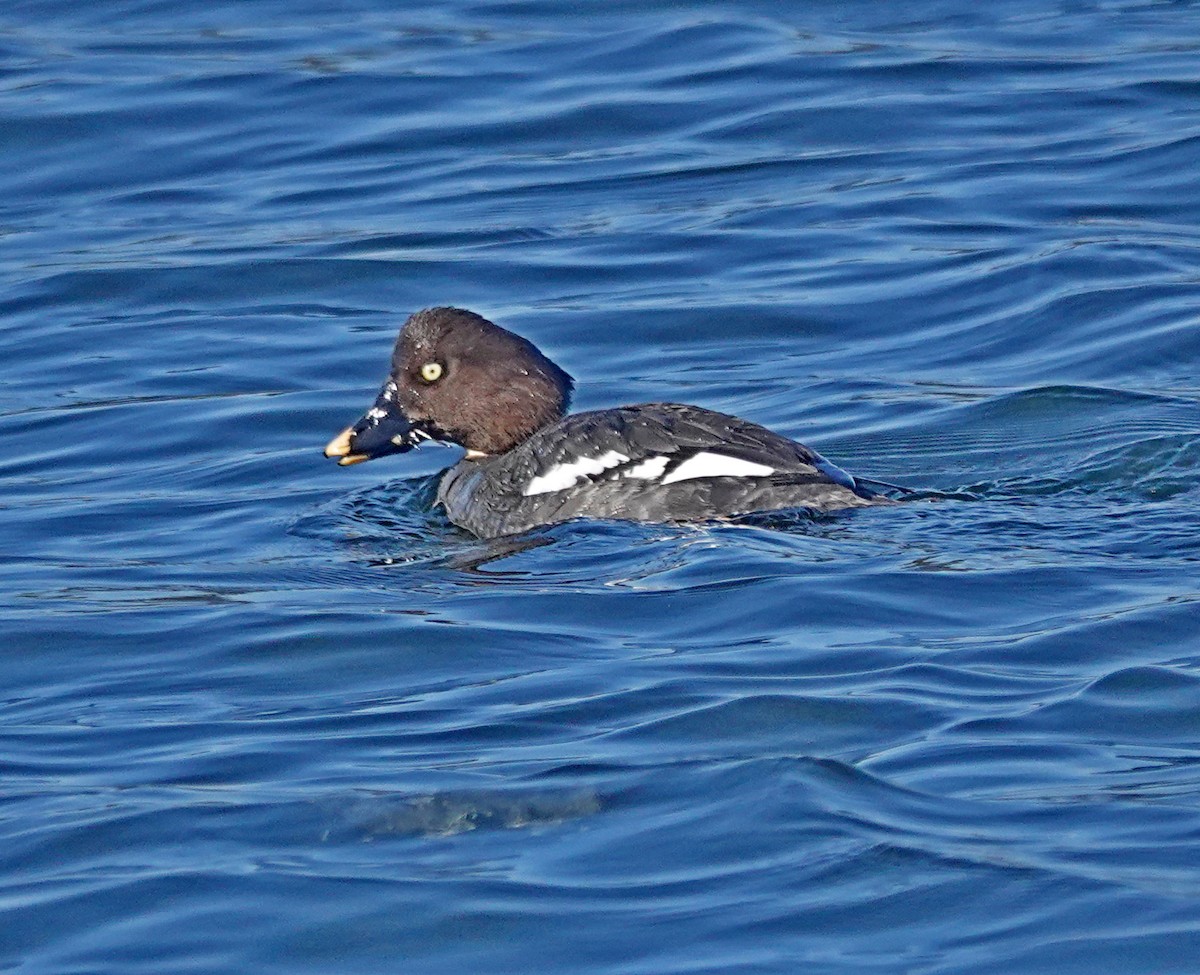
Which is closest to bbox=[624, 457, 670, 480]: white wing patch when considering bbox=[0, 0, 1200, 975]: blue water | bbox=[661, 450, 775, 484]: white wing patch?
bbox=[661, 450, 775, 484]: white wing patch

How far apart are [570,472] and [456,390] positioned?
95 centimetres

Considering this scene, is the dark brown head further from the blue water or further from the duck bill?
the blue water

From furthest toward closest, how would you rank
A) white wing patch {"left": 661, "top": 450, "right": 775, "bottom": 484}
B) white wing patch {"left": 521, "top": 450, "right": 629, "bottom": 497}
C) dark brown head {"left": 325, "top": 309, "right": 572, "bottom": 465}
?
dark brown head {"left": 325, "top": 309, "right": 572, "bottom": 465} < white wing patch {"left": 521, "top": 450, "right": 629, "bottom": 497} < white wing patch {"left": 661, "top": 450, "right": 775, "bottom": 484}

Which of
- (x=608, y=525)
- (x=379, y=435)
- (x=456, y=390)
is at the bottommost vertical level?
(x=608, y=525)

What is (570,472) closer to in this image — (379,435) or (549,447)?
(549,447)

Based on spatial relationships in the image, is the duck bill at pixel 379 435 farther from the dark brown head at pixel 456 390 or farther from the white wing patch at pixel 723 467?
the white wing patch at pixel 723 467

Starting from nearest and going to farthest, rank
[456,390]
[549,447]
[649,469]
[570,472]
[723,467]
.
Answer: [723,467], [649,469], [570,472], [549,447], [456,390]

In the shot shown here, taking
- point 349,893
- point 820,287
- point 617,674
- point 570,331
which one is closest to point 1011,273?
point 820,287

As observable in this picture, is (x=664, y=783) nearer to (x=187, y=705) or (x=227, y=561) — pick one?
(x=187, y=705)

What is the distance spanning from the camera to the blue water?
4.62 meters

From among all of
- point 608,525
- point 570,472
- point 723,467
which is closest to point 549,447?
point 570,472

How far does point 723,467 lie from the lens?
7.57 m

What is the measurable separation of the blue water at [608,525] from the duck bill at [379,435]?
0.85ft

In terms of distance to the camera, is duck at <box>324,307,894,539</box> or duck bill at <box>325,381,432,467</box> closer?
duck at <box>324,307,894,539</box>
